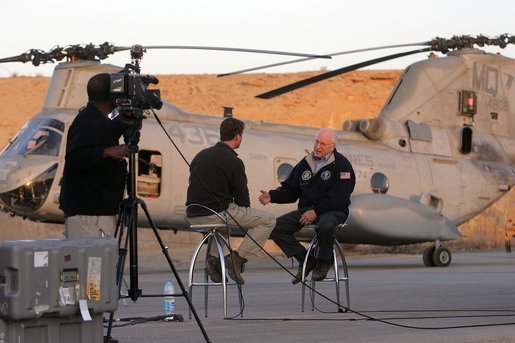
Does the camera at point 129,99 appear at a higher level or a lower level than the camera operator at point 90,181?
higher

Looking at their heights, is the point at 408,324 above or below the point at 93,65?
below

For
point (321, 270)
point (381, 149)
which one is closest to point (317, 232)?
point (321, 270)

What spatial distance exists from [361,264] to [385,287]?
344 inches

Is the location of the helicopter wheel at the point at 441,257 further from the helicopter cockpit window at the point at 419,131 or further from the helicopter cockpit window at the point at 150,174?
the helicopter cockpit window at the point at 150,174

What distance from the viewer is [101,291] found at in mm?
6914

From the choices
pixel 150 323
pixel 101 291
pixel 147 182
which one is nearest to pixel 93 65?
pixel 147 182

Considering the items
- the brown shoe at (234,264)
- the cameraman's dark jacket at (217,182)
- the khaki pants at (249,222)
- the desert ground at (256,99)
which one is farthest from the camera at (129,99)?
the desert ground at (256,99)

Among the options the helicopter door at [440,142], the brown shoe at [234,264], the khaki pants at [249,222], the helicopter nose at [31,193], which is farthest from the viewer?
the helicopter door at [440,142]

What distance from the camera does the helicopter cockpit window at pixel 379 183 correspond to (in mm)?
22375

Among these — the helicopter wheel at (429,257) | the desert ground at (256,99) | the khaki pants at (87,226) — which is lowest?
the helicopter wheel at (429,257)

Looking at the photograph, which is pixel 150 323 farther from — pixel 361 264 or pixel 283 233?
pixel 361 264

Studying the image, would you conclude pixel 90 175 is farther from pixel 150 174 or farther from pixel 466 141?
pixel 466 141

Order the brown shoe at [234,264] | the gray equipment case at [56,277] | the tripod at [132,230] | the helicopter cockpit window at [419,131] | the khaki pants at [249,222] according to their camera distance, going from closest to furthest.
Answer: the gray equipment case at [56,277] < the tripod at [132,230] < the brown shoe at [234,264] < the khaki pants at [249,222] < the helicopter cockpit window at [419,131]

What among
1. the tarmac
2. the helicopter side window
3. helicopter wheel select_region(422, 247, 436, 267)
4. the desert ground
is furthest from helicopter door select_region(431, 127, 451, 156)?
the desert ground
